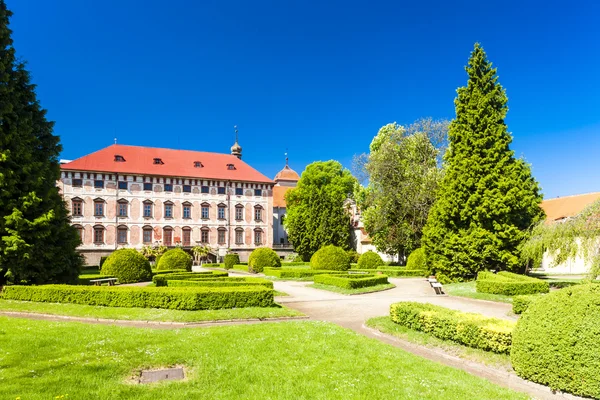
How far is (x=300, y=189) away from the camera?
5422cm

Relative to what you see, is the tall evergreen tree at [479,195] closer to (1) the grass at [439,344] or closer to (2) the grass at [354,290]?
(2) the grass at [354,290]

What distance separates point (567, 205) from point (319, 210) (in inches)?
1110

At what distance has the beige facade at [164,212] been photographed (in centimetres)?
4675

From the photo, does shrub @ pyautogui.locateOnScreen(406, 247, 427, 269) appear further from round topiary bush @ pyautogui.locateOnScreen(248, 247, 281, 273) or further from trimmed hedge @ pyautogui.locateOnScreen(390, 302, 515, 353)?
trimmed hedge @ pyautogui.locateOnScreen(390, 302, 515, 353)

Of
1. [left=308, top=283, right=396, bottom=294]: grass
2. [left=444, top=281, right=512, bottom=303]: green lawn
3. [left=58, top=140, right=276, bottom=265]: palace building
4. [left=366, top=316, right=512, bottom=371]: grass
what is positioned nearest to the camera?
[left=366, top=316, right=512, bottom=371]: grass

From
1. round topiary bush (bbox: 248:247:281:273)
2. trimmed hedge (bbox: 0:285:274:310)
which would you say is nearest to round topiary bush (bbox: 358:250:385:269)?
round topiary bush (bbox: 248:247:281:273)

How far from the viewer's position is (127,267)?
78.1 feet

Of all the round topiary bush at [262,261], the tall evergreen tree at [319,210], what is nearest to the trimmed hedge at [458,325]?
the round topiary bush at [262,261]

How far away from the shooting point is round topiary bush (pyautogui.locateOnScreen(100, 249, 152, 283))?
23531 mm

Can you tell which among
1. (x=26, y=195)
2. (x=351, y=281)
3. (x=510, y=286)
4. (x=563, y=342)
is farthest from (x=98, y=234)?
(x=563, y=342)

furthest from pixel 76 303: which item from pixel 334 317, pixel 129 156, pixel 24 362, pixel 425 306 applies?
pixel 129 156

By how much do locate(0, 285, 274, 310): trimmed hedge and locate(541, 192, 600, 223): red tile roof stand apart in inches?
1584

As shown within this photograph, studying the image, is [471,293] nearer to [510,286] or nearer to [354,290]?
[510,286]

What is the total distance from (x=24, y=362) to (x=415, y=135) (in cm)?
3599
